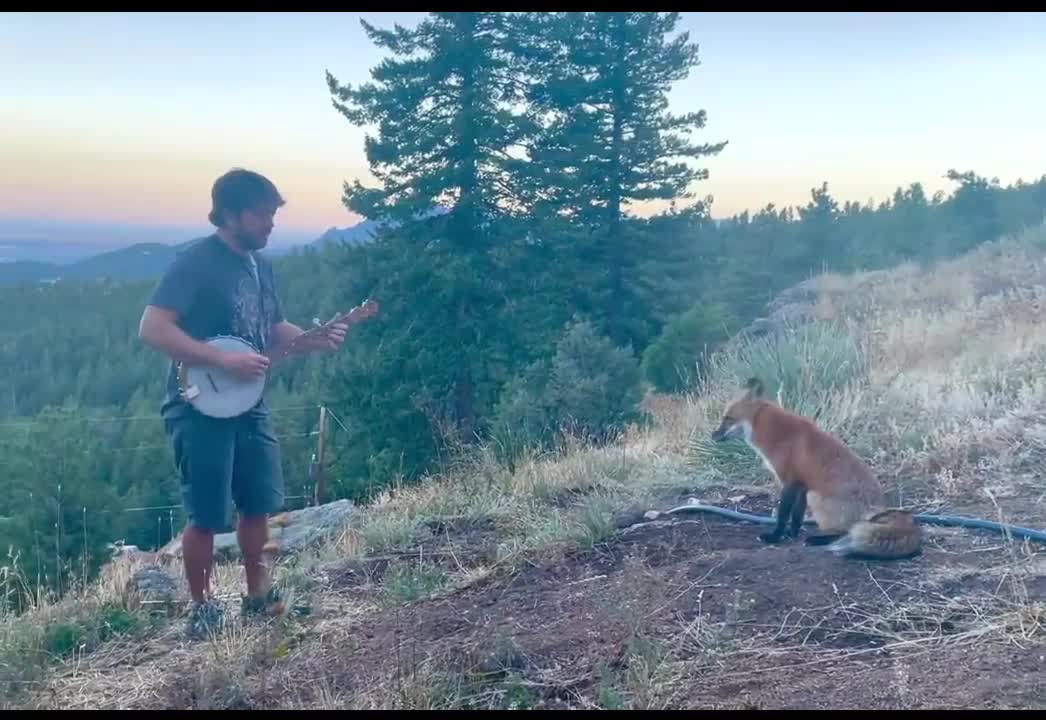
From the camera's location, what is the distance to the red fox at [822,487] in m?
4.81

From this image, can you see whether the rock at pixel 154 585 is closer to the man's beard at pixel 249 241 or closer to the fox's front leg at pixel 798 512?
the man's beard at pixel 249 241

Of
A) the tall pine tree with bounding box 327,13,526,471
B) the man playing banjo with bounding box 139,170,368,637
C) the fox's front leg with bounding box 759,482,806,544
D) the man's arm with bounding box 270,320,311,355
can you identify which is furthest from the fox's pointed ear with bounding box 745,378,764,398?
the tall pine tree with bounding box 327,13,526,471

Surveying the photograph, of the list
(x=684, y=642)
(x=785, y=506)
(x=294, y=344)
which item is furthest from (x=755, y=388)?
(x=294, y=344)

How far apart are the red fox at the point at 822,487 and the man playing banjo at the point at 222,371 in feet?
8.46

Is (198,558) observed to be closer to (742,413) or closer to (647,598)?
(647,598)

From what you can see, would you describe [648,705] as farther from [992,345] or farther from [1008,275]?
[1008,275]

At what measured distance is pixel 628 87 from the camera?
33000 millimetres

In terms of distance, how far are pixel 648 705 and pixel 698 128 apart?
105ft

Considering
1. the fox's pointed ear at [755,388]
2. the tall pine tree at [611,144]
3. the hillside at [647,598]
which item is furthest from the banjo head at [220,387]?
the tall pine tree at [611,144]

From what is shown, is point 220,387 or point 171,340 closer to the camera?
point 171,340

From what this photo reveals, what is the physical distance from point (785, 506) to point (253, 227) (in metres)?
3.10

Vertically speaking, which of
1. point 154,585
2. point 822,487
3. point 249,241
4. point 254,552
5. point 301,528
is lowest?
point 301,528

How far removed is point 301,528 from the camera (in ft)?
32.1
